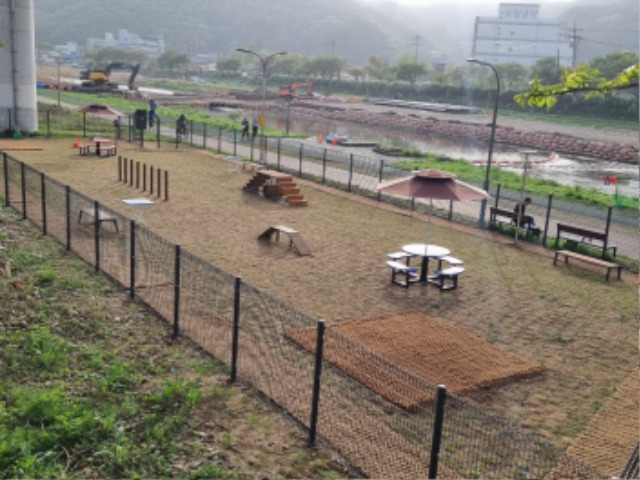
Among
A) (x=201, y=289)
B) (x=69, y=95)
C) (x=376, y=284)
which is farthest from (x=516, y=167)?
(x=69, y=95)

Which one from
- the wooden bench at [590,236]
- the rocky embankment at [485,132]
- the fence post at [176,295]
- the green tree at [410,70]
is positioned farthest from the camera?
the green tree at [410,70]

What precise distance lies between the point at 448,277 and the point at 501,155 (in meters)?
46.8

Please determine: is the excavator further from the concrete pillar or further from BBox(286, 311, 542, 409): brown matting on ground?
BBox(286, 311, 542, 409): brown matting on ground

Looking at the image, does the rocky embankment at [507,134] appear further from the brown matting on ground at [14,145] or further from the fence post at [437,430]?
the fence post at [437,430]

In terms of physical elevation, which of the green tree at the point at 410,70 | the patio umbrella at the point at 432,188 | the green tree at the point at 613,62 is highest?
the green tree at the point at 613,62

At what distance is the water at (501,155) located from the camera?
46.7 meters

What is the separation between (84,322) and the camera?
1194 cm

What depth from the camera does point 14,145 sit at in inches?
1414

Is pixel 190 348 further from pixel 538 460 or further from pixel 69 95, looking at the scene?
pixel 69 95

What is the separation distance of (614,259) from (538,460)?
13.3 m

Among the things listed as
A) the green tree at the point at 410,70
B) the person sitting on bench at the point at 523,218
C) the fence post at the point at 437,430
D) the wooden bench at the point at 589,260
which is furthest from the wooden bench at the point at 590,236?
the green tree at the point at 410,70

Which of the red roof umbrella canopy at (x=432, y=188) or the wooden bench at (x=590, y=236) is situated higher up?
the red roof umbrella canopy at (x=432, y=188)

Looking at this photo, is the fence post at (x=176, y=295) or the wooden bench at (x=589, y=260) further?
the wooden bench at (x=589, y=260)

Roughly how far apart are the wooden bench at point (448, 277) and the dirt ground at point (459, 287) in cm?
20
